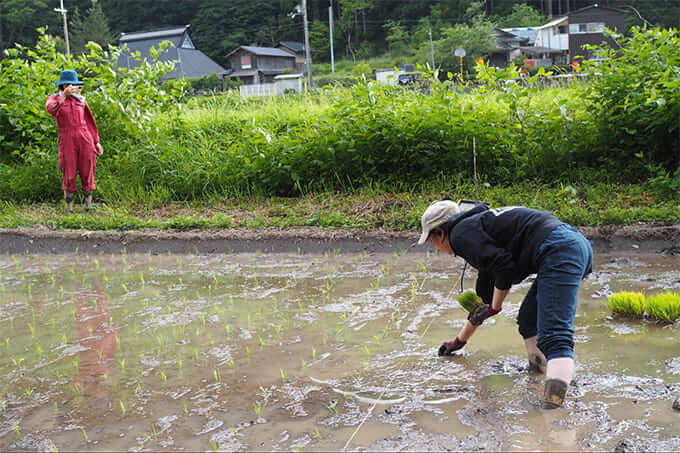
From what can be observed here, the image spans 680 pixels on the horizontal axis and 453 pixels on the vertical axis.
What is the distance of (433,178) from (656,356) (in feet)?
18.2

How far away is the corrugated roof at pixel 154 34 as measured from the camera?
27.5 m

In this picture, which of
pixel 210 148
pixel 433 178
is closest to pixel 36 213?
pixel 210 148

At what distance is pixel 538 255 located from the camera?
3.40 m

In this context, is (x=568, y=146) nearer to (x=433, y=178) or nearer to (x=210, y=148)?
(x=433, y=178)

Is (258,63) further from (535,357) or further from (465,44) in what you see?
(535,357)

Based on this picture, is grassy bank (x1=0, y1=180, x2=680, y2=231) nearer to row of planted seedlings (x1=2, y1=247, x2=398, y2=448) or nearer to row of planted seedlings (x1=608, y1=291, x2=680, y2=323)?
Answer: row of planted seedlings (x1=2, y1=247, x2=398, y2=448)

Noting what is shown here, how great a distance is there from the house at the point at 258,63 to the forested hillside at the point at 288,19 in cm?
104

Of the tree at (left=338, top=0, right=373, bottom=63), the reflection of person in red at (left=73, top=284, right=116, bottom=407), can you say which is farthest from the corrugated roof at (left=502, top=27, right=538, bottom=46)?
the reflection of person in red at (left=73, top=284, right=116, bottom=407)

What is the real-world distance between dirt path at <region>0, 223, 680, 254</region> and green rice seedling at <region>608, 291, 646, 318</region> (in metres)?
2.39

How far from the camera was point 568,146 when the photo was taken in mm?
8977

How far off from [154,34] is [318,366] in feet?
89.5

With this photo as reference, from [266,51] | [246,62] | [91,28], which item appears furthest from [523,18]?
[91,28]

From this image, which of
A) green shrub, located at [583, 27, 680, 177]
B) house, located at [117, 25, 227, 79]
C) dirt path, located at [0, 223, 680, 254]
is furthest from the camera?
house, located at [117, 25, 227, 79]

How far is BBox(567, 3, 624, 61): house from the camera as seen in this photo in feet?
58.1
